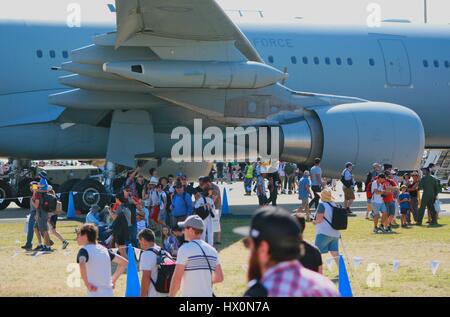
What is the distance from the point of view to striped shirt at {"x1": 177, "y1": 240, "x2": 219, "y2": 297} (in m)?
8.11

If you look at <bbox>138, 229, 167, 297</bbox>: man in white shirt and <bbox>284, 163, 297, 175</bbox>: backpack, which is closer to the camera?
<bbox>138, 229, 167, 297</bbox>: man in white shirt

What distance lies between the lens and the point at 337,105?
70.1 ft

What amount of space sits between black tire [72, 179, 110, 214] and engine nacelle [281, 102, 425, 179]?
486cm

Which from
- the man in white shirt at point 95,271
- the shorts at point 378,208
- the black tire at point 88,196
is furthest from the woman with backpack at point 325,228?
the black tire at point 88,196

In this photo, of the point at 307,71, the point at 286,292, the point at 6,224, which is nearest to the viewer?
the point at 286,292

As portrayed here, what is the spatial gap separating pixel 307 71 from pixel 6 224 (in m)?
9.18

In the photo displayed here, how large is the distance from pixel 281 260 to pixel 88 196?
17953mm

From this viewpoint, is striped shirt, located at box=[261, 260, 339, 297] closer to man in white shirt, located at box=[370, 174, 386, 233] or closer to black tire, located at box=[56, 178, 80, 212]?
man in white shirt, located at box=[370, 174, 386, 233]

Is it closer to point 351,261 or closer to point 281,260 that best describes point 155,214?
point 351,261

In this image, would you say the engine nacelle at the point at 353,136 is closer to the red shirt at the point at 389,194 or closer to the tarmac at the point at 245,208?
the red shirt at the point at 389,194

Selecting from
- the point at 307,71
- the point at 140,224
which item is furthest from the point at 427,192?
the point at 140,224

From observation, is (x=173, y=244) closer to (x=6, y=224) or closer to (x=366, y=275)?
(x=366, y=275)

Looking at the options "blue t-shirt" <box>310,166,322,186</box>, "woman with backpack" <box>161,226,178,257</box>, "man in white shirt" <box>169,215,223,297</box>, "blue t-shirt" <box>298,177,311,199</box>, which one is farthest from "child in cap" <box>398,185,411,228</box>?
"man in white shirt" <box>169,215,223,297</box>

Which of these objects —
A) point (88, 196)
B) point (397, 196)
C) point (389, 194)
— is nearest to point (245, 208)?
point (88, 196)
